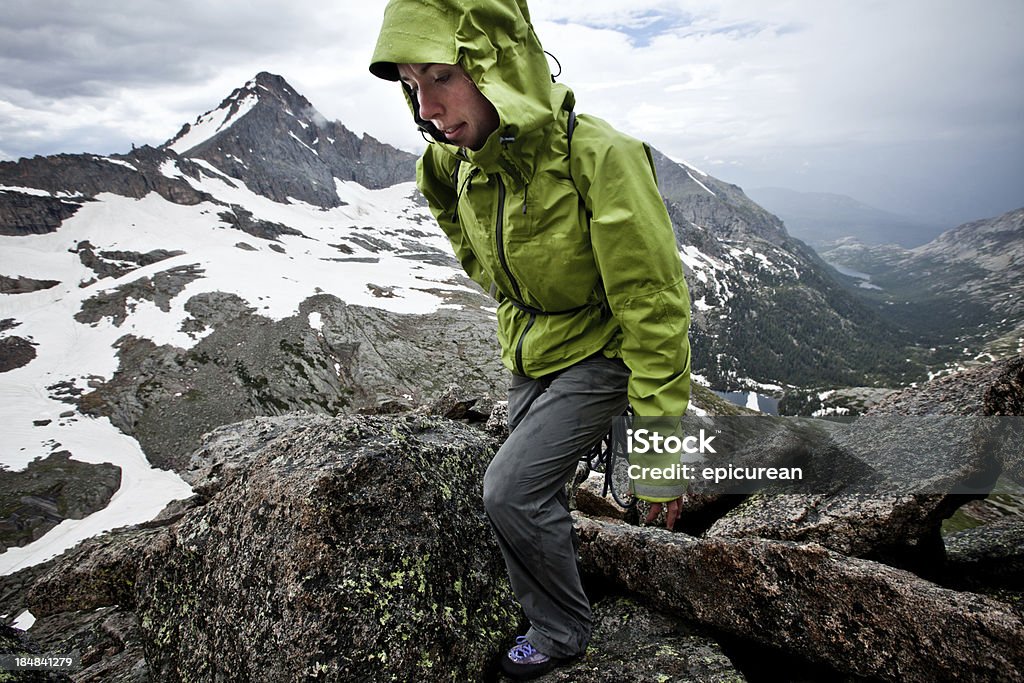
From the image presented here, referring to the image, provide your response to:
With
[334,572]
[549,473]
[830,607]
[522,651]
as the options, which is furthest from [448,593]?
[830,607]

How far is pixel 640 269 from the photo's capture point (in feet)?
14.2

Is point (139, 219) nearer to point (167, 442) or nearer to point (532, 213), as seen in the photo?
point (167, 442)

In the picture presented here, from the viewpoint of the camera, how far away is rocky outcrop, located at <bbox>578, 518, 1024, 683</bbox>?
4.68 m

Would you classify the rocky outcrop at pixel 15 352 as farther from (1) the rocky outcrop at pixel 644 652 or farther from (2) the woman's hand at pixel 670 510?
(2) the woman's hand at pixel 670 510

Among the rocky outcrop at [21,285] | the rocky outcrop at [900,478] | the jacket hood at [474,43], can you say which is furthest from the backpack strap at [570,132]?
the rocky outcrop at [21,285]

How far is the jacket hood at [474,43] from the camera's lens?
4.09 meters

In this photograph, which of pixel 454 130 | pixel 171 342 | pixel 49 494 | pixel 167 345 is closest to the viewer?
pixel 454 130

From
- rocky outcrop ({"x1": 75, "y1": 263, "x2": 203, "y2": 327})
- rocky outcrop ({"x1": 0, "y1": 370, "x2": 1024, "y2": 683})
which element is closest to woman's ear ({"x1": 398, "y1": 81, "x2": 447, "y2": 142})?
rocky outcrop ({"x1": 0, "y1": 370, "x2": 1024, "y2": 683})

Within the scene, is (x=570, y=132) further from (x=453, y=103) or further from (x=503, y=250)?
(x=503, y=250)

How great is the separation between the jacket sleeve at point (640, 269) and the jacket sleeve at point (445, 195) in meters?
1.90

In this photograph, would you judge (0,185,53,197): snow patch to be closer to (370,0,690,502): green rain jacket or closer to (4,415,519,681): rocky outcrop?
(4,415,519,681): rocky outcrop

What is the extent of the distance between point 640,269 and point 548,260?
805 millimetres

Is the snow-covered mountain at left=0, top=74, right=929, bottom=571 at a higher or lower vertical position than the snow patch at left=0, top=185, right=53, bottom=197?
lower

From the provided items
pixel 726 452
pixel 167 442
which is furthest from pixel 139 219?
pixel 726 452
